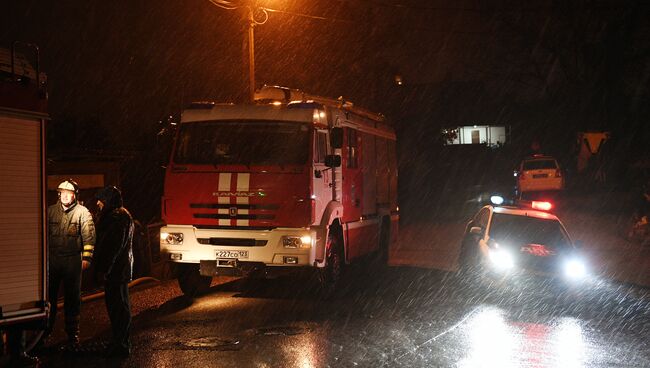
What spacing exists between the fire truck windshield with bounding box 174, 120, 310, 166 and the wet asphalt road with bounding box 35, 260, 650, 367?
2095 millimetres

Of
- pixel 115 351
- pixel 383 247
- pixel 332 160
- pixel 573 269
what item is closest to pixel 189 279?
pixel 332 160

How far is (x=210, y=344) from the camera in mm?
8102

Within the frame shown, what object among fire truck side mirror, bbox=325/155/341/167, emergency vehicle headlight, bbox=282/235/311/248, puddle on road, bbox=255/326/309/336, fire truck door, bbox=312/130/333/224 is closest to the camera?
puddle on road, bbox=255/326/309/336

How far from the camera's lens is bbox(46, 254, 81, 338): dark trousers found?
7863 mm

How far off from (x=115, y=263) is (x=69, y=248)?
70 cm

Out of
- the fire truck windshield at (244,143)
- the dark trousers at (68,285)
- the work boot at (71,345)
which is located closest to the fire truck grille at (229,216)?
the fire truck windshield at (244,143)

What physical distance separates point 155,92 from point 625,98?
26191 mm

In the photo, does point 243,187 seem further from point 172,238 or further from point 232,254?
point 172,238

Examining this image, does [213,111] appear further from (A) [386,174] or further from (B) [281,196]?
(A) [386,174]

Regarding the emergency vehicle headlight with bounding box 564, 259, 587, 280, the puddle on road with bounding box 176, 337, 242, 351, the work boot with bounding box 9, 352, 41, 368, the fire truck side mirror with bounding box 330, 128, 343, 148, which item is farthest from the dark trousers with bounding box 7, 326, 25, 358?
the emergency vehicle headlight with bounding box 564, 259, 587, 280

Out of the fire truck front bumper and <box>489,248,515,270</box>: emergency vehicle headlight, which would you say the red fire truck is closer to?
the fire truck front bumper

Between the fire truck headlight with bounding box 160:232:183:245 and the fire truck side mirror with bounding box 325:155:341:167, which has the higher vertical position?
the fire truck side mirror with bounding box 325:155:341:167

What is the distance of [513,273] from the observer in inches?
447

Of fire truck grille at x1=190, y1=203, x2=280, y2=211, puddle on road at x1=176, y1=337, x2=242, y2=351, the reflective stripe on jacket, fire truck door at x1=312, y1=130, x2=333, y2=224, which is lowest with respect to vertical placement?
puddle on road at x1=176, y1=337, x2=242, y2=351
